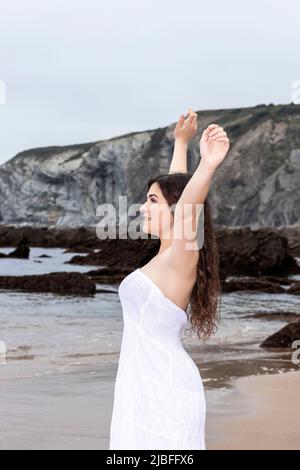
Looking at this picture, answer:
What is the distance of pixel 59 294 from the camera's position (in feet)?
72.2

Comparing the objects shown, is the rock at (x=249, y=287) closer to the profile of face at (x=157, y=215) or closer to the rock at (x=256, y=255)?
the rock at (x=256, y=255)

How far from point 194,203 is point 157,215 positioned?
1.02ft

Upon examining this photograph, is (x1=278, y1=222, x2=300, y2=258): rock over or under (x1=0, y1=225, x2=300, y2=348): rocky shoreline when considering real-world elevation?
under

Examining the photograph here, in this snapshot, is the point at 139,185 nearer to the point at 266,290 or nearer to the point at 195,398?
the point at 266,290

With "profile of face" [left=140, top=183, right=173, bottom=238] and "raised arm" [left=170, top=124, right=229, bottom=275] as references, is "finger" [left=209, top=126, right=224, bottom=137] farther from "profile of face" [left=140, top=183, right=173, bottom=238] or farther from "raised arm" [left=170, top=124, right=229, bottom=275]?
"profile of face" [left=140, top=183, right=173, bottom=238]

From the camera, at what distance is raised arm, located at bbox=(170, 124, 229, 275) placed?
2705mm

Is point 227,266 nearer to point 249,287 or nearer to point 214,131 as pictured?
point 249,287

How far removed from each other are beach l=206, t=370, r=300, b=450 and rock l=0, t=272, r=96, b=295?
14425 millimetres

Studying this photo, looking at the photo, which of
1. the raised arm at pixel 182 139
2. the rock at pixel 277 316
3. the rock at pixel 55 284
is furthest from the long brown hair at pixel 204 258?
the rock at pixel 55 284

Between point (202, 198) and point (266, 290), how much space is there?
21.3m

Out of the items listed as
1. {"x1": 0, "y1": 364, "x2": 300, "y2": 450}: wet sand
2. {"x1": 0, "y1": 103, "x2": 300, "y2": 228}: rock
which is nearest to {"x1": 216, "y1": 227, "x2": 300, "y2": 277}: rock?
{"x1": 0, "y1": 364, "x2": 300, "y2": 450}: wet sand

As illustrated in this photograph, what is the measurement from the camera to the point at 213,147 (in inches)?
109

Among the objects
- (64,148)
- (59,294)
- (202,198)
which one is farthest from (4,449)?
(64,148)

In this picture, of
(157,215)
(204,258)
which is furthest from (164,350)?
(157,215)
